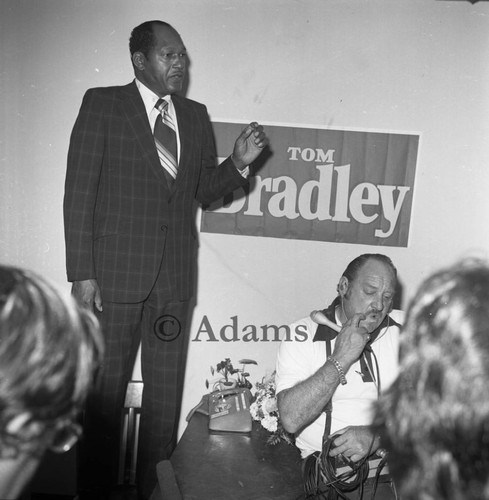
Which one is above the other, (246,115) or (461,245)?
(246,115)

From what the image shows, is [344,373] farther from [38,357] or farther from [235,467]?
[38,357]

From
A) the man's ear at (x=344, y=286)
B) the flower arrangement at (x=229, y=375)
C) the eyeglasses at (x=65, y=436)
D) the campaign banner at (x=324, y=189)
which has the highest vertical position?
the campaign banner at (x=324, y=189)

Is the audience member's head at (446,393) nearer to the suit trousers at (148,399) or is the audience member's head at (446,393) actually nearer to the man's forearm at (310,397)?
the man's forearm at (310,397)

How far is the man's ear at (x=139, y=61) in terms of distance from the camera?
2781mm

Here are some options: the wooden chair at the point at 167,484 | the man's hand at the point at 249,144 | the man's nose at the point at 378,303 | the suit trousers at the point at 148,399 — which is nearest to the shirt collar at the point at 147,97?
the man's hand at the point at 249,144

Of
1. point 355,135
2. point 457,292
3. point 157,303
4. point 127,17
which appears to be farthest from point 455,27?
point 457,292

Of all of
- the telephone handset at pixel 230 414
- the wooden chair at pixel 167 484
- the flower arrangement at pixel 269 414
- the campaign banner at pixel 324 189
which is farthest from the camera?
the campaign banner at pixel 324 189

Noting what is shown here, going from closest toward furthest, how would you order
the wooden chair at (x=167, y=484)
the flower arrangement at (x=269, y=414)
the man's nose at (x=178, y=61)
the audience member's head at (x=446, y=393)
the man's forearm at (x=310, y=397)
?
the audience member's head at (x=446, y=393) < the wooden chair at (x=167, y=484) < the man's forearm at (x=310, y=397) < the flower arrangement at (x=269, y=414) < the man's nose at (x=178, y=61)

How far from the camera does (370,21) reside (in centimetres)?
318

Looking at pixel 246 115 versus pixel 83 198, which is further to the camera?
pixel 246 115

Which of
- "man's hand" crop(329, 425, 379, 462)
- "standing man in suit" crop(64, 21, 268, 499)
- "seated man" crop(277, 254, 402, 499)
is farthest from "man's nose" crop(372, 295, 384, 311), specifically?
"standing man in suit" crop(64, 21, 268, 499)

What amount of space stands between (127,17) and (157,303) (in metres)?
1.35

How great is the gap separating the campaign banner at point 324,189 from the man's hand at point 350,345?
100 cm

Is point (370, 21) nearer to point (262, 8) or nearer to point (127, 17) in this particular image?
point (262, 8)
